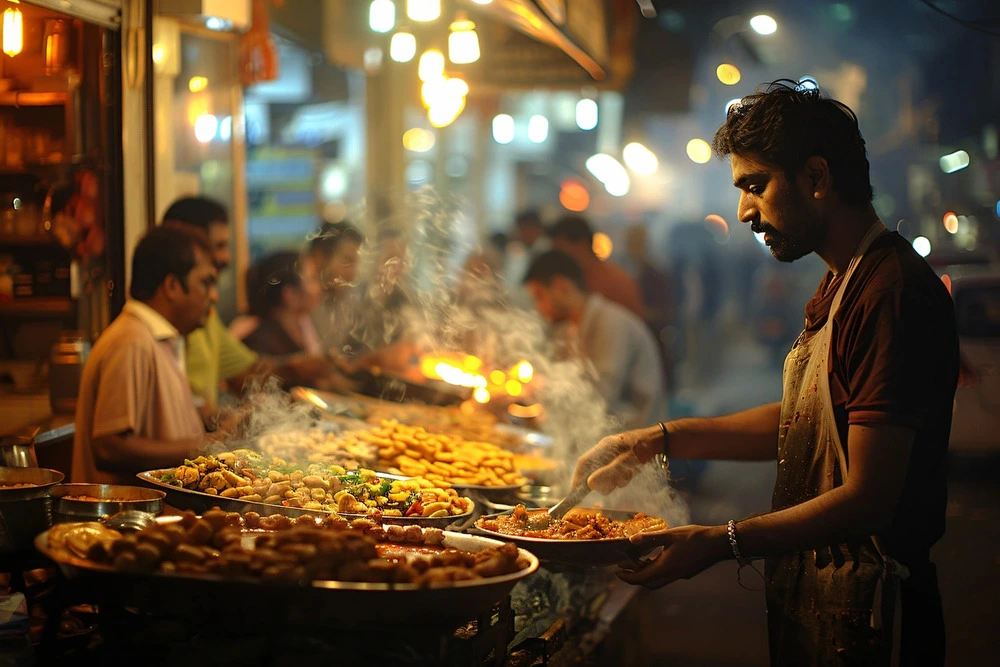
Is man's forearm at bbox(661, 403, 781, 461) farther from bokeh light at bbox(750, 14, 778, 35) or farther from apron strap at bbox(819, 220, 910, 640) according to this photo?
bokeh light at bbox(750, 14, 778, 35)

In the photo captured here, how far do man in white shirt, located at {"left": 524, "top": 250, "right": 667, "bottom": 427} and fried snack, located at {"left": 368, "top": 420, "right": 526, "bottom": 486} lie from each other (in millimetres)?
2610

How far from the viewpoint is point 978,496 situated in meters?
7.38

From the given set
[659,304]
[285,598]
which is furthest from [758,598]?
[659,304]

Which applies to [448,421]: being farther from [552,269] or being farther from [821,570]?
[821,570]

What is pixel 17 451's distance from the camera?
3.22 meters

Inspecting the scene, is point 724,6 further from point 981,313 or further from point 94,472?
point 94,472

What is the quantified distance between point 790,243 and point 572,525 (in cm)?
104

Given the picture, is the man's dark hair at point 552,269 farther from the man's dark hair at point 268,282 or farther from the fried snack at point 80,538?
the fried snack at point 80,538

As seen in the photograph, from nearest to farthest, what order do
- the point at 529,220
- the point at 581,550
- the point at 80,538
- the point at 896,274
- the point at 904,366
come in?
the point at 80,538 < the point at 904,366 < the point at 896,274 < the point at 581,550 < the point at 529,220

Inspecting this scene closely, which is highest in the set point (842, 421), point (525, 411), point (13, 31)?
point (13, 31)

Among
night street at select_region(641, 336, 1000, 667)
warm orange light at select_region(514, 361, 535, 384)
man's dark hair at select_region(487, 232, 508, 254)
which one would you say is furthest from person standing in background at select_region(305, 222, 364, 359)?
man's dark hair at select_region(487, 232, 508, 254)

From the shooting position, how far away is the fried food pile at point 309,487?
3.02 m

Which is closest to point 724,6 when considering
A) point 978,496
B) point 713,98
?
point 713,98

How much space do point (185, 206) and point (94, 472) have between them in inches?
75.4
